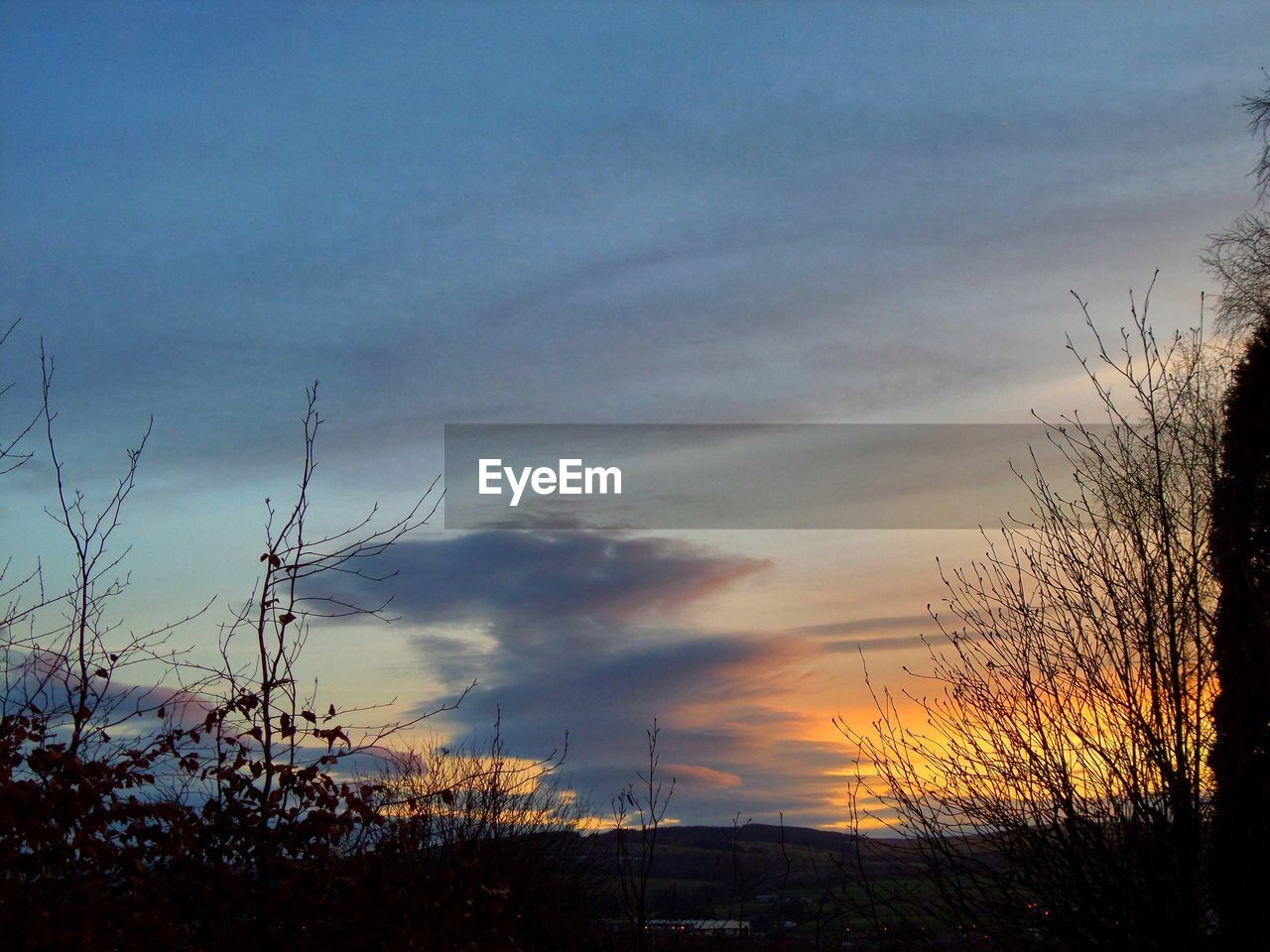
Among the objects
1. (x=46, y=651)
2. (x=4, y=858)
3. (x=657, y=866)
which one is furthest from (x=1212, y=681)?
(x=657, y=866)

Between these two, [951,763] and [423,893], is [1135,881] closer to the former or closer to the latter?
[951,763]

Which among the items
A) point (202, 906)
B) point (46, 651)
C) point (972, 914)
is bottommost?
point (972, 914)

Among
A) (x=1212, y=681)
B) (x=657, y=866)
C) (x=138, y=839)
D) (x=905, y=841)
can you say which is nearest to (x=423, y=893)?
(x=138, y=839)

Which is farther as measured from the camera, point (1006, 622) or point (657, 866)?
point (657, 866)

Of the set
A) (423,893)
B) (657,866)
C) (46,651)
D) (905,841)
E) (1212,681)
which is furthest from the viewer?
(657,866)

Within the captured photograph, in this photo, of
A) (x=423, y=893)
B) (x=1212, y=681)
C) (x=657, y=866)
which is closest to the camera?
(x=423, y=893)

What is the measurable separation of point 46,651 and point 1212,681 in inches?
429

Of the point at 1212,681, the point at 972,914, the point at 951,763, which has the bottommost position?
the point at 972,914

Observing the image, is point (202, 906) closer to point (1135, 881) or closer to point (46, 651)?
point (46, 651)

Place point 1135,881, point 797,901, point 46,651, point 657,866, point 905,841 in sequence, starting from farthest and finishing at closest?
point 657,866 < point 797,901 < point 46,651 < point 905,841 < point 1135,881

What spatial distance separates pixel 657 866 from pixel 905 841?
52.1ft

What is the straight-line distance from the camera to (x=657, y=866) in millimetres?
24719

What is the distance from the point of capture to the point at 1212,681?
9.32 metres

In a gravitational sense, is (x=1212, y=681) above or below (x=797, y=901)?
above
